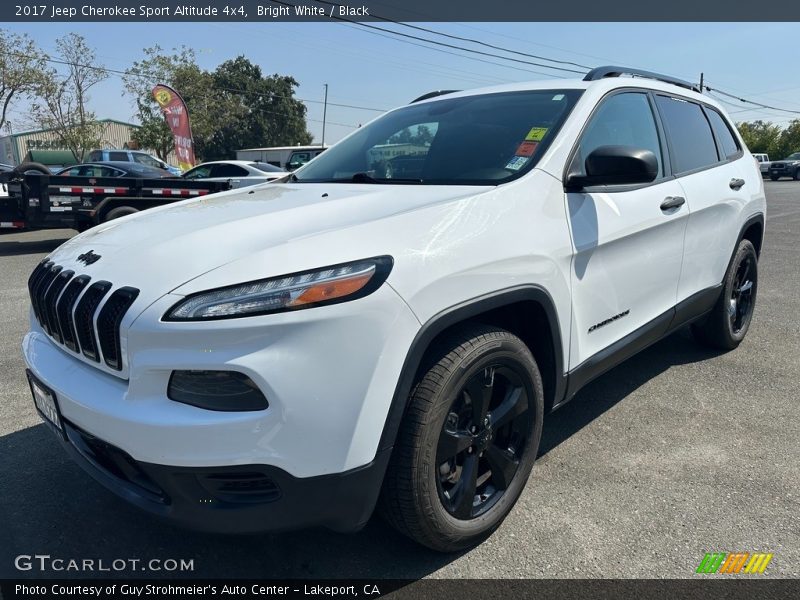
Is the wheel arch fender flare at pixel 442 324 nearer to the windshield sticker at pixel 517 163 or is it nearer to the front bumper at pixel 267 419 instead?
the front bumper at pixel 267 419

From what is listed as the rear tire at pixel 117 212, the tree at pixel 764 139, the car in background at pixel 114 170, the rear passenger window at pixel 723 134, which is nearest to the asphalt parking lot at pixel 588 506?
the rear passenger window at pixel 723 134

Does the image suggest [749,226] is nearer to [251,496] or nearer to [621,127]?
[621,127]

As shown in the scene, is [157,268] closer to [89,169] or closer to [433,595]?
[433,595]

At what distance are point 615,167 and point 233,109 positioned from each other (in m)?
57.9

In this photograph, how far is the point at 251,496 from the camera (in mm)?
→ 1821

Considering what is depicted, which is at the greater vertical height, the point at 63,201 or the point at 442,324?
the point at 442,324

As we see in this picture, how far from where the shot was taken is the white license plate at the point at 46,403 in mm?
2119

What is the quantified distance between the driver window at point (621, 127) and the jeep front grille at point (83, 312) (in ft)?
6.10

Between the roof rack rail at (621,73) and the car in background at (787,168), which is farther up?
the roof rack rail at (621,73)

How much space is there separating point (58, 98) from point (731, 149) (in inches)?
1587

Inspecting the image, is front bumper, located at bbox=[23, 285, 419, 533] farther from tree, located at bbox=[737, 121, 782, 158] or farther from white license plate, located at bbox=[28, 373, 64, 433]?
tree, located at bbox=[737, 121, 782, 158]

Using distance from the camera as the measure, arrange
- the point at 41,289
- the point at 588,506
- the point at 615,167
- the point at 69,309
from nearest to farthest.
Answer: the point at 69,309 → the point at 41,289 → the point at 615,167 → the point at 588,506

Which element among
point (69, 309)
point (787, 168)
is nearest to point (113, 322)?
point (69, 309)

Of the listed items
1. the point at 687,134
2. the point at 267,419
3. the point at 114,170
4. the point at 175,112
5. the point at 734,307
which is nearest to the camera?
the point at 267,419
